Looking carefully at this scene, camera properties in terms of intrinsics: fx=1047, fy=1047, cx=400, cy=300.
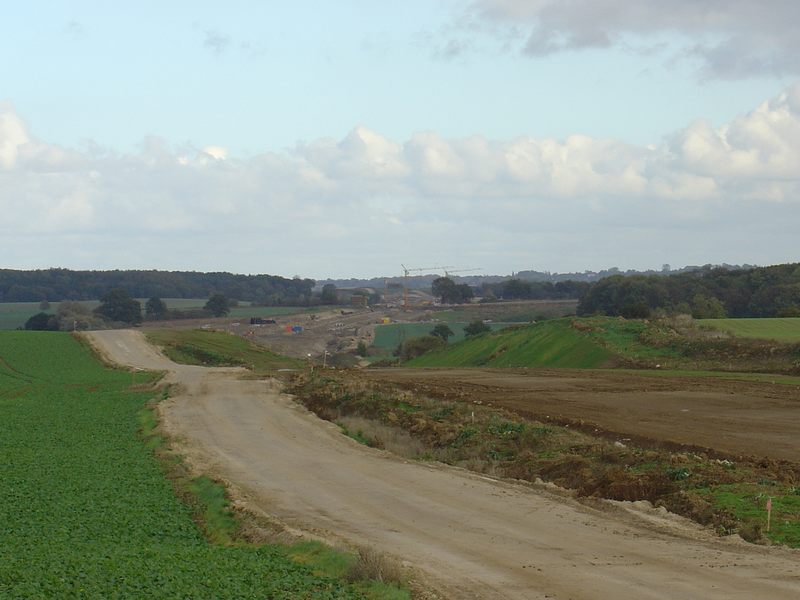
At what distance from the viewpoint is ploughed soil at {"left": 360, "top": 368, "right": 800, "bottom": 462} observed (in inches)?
1289

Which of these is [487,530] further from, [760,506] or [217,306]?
[217,306]

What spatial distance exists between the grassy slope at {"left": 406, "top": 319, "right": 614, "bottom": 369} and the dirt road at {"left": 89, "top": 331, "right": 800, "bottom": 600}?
143 ft

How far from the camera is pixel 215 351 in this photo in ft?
313

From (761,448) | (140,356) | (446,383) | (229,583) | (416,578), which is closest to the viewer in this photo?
(229,583)

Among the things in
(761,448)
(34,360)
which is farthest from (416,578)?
(34,360)

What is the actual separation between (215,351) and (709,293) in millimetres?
66051

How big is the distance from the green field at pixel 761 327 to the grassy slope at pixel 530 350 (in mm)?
11113

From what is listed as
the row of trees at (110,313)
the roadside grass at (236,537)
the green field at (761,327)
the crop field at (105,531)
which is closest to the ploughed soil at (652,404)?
the roadside grass at (236,537)

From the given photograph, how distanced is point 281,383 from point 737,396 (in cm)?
2674

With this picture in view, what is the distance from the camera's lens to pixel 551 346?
81.8 meters

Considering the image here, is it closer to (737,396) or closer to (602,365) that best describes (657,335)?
(602,365)

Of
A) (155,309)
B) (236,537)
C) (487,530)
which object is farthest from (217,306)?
(487,530)

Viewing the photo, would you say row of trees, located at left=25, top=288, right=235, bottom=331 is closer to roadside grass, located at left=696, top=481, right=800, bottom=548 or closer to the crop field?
the crop field

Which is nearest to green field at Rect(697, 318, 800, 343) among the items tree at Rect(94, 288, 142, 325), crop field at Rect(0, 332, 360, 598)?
crop field at Rect(0, 332, 360, 598)
